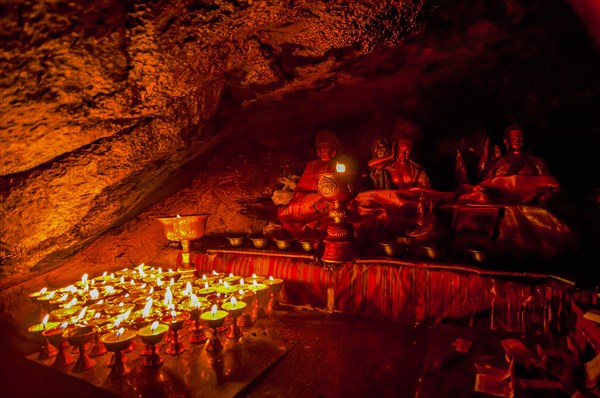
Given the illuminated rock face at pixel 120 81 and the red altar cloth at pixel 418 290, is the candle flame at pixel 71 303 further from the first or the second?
the red altar cloth at pixel 418 290

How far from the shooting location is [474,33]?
4.53 metres

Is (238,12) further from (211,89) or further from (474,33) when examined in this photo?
(474,33)

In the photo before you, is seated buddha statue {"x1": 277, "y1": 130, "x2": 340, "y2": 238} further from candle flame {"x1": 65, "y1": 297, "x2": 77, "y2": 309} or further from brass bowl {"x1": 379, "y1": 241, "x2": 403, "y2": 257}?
candle flame {"x1": 65, "y1": 297, "x2": 77, "y2": 309}

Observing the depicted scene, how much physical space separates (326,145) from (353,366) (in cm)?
437

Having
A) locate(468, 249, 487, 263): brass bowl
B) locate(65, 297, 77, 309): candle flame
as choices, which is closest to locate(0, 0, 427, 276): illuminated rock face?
locate(65, 297, 77, 309): candle flame

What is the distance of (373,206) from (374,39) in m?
2.57

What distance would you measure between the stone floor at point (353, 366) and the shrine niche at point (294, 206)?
0.10 ft

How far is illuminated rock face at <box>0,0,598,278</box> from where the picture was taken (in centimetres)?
237

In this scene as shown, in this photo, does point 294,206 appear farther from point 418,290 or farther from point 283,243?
point 418,290

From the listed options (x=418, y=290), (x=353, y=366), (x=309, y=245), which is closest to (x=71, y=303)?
(x=309, y=245)

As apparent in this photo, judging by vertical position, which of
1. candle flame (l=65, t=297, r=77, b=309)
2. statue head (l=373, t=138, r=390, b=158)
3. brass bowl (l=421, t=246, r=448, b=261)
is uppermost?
statue head (l=373, t=138, r=390, b=158)

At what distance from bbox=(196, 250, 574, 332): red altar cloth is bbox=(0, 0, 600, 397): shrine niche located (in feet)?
Result: 0.07

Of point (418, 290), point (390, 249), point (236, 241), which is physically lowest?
point (418, 290)

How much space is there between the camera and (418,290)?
3883 millimetres
